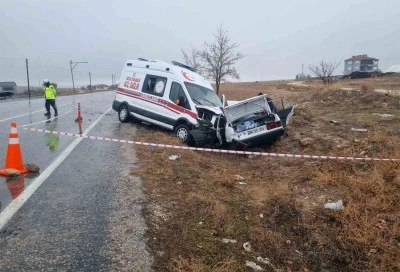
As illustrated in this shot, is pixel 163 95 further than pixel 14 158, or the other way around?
pixel 163 95

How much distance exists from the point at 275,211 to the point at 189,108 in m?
6.19

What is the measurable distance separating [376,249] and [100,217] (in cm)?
362

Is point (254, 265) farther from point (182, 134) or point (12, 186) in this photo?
point (182, 134)

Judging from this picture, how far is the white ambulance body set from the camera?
37.9ft

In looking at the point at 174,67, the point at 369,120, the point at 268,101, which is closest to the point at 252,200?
the point at 268,101

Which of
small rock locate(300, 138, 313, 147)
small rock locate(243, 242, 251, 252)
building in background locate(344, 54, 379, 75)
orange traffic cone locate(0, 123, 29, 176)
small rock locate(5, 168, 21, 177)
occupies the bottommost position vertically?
small rock locate(243, 242, 251, 252)

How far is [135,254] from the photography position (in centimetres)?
380

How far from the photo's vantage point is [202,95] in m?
12.2

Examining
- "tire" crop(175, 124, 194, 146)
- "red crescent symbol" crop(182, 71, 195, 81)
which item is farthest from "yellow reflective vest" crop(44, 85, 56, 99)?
"tire" crop(175, 124, 194, 146)

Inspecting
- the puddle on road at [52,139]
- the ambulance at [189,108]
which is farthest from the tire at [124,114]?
the puddle on road at [52,139]

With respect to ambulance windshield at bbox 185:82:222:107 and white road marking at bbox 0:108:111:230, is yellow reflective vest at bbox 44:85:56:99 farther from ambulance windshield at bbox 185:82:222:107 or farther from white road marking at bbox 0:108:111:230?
white road marking at bbox 0:108:111:230

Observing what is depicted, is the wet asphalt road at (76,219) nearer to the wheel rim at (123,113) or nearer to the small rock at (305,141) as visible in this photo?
the small rock at (305,141)

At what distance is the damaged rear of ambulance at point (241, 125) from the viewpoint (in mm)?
10289

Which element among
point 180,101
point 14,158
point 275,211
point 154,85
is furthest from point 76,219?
point 154,85
